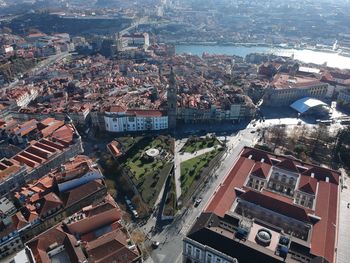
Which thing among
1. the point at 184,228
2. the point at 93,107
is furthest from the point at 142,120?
the point at 184,228

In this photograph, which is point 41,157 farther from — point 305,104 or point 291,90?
point 291,90

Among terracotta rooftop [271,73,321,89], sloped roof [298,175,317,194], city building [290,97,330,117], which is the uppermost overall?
sloped roof [298,175,317,194]

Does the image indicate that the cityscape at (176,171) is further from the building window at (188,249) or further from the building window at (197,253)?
the building window at (197,253)

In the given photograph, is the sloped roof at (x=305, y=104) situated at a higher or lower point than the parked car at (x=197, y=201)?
higher

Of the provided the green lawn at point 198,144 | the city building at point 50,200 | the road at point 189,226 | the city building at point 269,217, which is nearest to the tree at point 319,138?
the road at point 189,226

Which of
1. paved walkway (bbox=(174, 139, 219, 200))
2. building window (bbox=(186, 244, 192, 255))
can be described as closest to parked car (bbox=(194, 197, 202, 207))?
paved walkway (bbox=(174, 139, 219, 200))

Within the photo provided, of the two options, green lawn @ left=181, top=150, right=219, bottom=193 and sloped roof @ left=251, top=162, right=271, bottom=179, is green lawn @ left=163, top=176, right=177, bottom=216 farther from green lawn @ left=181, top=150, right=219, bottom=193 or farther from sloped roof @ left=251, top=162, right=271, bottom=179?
sloped roof @ left=251, top=162, right=271, bottom=179
